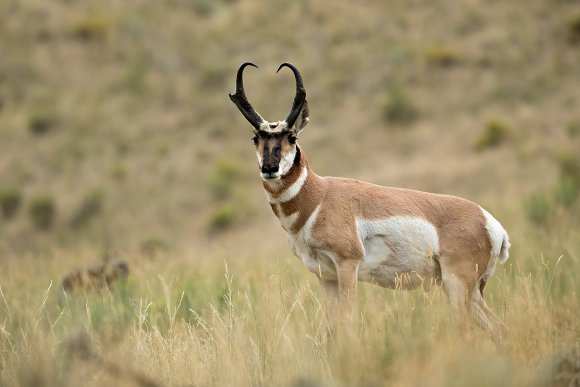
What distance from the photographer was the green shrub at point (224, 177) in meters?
29.5

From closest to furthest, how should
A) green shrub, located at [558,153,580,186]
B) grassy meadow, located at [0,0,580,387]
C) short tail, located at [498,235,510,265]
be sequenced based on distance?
short tail, located at [498,235,510,265], green shrub, located at [558,153,580,186], grassy meadow, located at [0,0,580,387]

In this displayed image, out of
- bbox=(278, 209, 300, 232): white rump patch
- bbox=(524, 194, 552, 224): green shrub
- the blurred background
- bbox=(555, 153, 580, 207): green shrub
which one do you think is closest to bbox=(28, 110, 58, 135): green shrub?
the blurred background

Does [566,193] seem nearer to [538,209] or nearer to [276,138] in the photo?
[538,209]

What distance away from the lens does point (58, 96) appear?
34656 millimetres

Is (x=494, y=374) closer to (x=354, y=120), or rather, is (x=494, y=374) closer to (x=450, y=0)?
(x=354, y=120)

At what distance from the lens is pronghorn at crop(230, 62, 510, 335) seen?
7230 millimetres

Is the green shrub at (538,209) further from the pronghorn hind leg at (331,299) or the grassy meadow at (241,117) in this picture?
the pronghorn hind leg at (331,299)

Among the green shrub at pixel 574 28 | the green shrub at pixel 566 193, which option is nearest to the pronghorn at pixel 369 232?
the green shrub at pixel 566 193

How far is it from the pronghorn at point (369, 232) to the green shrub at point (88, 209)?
74.2ft

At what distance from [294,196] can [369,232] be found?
0.86 metres

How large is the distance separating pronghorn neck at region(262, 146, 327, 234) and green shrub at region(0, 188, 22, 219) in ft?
79.7

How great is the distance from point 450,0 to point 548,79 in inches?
325

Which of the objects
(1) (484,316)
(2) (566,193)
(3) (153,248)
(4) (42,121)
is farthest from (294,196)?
(4) (42,121)

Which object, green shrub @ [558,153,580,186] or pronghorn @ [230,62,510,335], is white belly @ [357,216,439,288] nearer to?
pronghorn @ [230,62,510,335]
